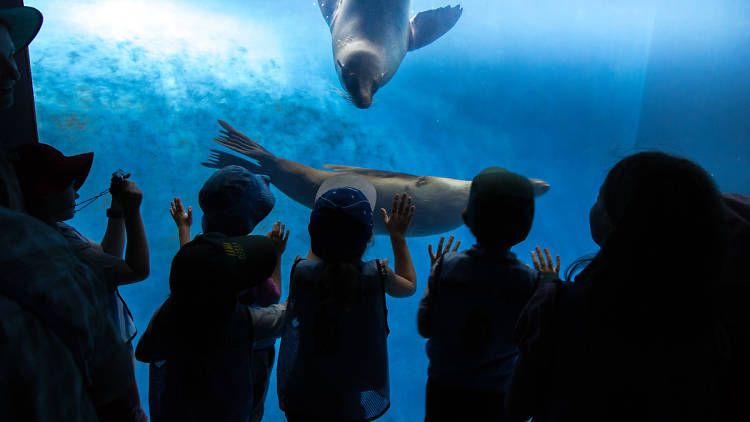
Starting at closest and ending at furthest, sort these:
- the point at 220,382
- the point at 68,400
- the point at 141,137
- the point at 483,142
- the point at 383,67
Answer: the point at 68,400 → the point at 220,382 → the point at 383,67 → the point at 141,137 → the point at 483,142

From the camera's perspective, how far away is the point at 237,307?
1.13 meters

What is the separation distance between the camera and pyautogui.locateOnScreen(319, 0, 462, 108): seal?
365 centimetres

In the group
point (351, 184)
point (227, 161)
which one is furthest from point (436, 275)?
point (227, 161)

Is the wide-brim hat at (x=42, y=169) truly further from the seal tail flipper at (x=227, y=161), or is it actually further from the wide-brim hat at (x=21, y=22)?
the seal tail flipper at (x=227, y=161)

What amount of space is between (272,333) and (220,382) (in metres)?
0.20

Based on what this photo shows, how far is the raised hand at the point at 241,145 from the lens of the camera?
3650 millimetres

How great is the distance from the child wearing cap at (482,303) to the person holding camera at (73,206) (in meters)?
1.01

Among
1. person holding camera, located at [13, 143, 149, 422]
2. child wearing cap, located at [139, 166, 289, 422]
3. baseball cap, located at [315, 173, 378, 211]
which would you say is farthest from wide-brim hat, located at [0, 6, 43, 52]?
baseball cap, located at [315, 173, 378, 211]

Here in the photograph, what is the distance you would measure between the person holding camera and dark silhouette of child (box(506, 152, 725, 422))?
1275mm

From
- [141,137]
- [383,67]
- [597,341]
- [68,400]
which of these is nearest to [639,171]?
[597,341]

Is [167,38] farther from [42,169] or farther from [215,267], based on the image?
[215,267]

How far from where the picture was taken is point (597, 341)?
2.60 feet

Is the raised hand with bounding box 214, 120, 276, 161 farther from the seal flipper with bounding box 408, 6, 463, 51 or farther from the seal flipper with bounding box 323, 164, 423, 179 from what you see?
the seal flipper with bounding box 408, 6, 463, 51

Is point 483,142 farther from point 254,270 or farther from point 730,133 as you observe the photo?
point 254,270
